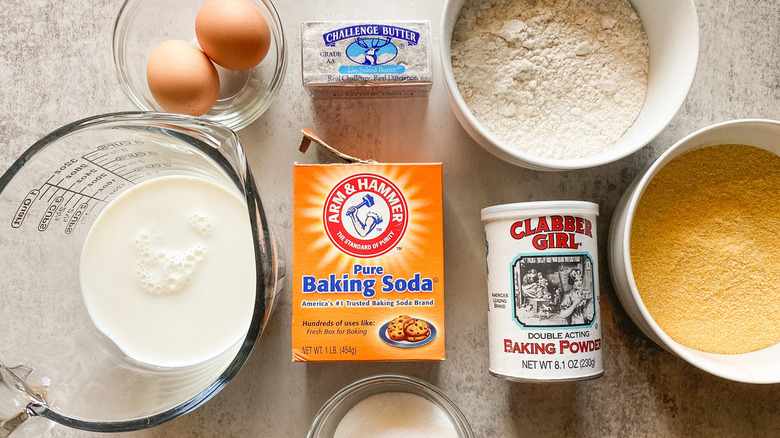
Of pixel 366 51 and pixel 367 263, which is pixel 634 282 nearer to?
pixel 367 263

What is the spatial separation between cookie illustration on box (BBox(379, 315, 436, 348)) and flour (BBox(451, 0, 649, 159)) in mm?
306

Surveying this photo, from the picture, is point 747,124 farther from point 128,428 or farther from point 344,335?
point 128,428

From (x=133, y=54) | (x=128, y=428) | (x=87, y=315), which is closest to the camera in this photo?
(x=128, y=428)

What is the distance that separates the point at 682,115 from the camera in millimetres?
917

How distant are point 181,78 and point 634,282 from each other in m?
0.71

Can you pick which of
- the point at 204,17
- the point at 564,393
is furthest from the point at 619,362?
the point at 204,17

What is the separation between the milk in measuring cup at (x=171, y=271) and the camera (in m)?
0.75

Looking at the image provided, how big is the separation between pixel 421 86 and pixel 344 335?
396 mm

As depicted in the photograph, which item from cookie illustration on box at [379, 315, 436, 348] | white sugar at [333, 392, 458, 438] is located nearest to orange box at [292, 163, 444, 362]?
cookie illustration on box at [379, 315, 436, 348]

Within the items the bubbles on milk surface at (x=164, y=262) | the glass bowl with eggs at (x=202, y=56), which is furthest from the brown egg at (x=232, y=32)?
the bubbles on milk surface at (x=164, y=262)

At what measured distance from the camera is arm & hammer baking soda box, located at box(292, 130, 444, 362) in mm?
772

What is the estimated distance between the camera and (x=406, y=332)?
2.52ft

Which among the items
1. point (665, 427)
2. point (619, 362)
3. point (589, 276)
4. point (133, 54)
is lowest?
point (665, 427)

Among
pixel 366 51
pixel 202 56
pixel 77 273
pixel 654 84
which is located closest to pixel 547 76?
pixel 654 84
